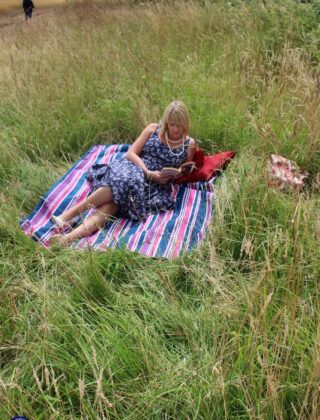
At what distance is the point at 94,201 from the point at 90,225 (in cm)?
29

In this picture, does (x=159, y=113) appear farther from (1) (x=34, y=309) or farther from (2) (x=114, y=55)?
(1) (x=34, y=309)

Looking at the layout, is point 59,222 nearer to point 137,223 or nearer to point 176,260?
point 137,223

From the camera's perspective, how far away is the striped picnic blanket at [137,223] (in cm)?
281

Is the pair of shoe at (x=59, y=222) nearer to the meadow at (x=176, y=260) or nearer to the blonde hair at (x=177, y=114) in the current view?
the meadow at (x=176, y=260)

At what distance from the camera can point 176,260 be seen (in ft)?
8.37

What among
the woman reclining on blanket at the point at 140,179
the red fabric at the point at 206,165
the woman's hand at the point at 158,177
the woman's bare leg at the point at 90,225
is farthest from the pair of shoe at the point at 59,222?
the red fabric at the point at 206,165

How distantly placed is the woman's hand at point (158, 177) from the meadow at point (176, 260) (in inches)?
16.9

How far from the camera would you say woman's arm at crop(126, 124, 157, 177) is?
11.6 ft

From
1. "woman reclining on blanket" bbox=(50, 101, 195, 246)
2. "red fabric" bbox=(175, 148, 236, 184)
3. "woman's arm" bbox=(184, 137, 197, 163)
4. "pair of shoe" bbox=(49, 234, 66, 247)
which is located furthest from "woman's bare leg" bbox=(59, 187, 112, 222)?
"woman's arm" bbox=(184, 137, 197, 163)

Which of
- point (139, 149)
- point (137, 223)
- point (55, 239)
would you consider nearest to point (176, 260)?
point (137, 223)

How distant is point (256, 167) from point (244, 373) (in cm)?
153

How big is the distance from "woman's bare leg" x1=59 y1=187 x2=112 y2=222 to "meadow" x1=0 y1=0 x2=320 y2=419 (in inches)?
16.1

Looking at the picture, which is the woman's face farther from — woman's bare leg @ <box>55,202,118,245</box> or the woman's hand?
woman's bare leg @ <box>55,202,118,245</box>

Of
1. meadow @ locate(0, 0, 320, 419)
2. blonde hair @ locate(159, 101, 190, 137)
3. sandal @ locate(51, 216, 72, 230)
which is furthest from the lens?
Result: blonde hair @ locate(159, 101, 190, 137)
